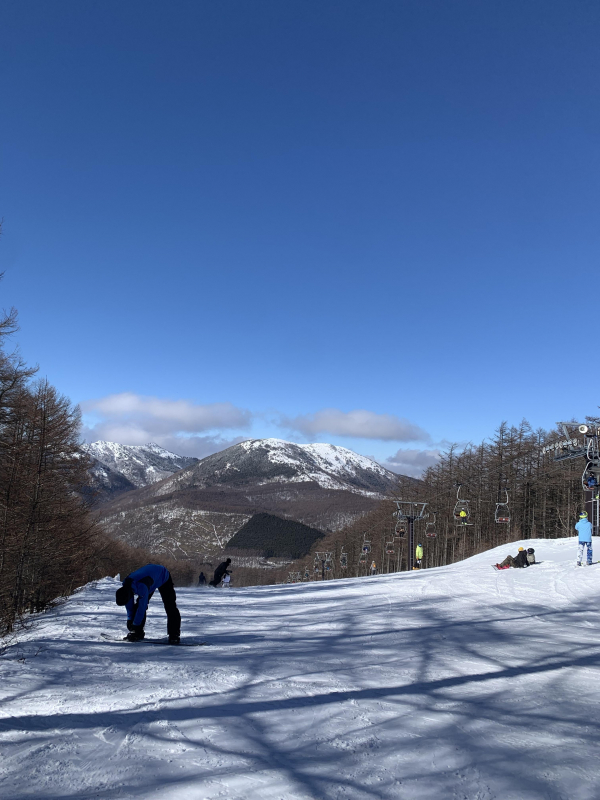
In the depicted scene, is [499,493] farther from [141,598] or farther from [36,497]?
[141,598]

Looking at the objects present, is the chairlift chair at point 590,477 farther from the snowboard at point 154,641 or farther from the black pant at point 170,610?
the black pant at point 170,610

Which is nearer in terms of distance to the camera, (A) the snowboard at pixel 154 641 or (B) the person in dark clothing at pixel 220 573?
(A) the snowboard at pixel 154 641

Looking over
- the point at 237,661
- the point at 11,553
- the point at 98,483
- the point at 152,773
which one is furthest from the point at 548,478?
the point at 152,773

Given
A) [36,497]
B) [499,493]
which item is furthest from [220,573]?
[499,493]

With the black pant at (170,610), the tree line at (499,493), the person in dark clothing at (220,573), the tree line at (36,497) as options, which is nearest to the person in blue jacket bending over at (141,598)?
the black pant at (170,610)

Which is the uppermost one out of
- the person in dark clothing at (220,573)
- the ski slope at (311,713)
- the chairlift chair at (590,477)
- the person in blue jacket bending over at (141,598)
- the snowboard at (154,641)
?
the chairlift chair at (590,477)

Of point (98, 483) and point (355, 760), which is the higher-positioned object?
point (98, 483)

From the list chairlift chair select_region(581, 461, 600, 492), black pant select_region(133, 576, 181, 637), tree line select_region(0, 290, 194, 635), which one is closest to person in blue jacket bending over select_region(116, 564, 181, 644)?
black pant select_region(133, 576, 181, 637)

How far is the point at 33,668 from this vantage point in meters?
6.29

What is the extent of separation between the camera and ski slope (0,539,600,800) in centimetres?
351

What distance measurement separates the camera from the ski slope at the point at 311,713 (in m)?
3.51

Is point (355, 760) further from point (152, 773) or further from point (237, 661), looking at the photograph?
point (237, 661)

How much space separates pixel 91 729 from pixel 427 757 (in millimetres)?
2474

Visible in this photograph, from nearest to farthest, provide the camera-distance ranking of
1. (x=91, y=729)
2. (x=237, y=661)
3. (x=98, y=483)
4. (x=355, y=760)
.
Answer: (x=355, y=760) → (x=91, y=729) → (x=237, y=661) → (x=98, y=483)
